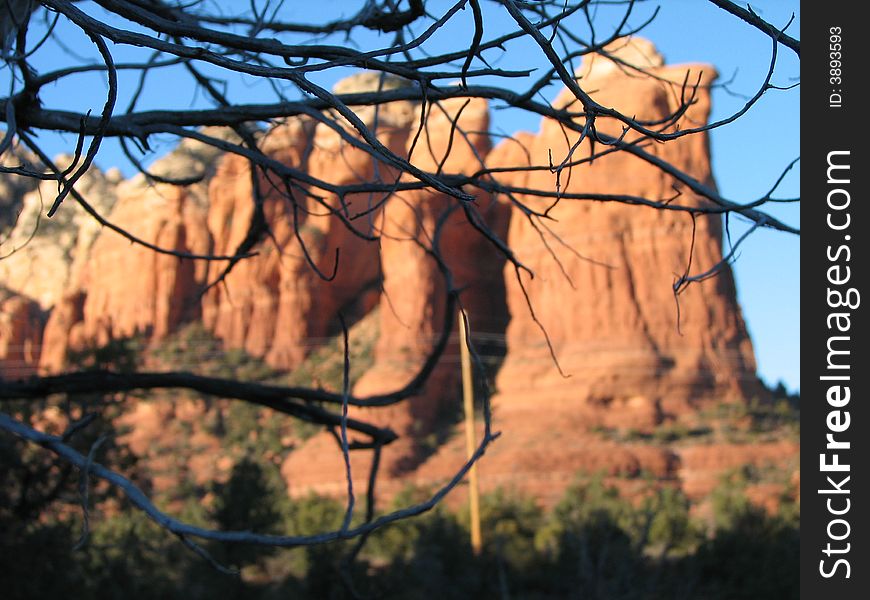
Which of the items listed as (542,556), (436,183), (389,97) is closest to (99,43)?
(436,183)

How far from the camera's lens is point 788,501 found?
3130cm

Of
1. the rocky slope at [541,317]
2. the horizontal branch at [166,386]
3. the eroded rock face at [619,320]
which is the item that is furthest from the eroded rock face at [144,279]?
the horizontal branch at [166,386]

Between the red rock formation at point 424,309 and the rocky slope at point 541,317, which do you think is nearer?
the rocky slope at point 541,317

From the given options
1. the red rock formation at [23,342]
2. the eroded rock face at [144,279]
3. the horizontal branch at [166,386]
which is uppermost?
the eroded rock face at [144,279]

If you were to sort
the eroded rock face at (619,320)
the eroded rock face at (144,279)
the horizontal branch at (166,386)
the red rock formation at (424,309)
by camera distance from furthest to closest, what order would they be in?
1. the eroded rock face at (144,279)
2. the red rock formation at (424,309)
3. the eroded rock face at (619,320)
4. the horizontal branch at (166,386)

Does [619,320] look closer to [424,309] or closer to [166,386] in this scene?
[424,309]

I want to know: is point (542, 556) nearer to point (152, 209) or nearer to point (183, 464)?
point (183, 464)

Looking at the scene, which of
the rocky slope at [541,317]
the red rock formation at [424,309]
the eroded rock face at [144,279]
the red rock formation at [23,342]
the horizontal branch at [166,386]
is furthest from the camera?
the eroded rock face at [144,279]

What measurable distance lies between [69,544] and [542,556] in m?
12.7

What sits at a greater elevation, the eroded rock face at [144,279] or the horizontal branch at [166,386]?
the eroded rock face at [144,279]

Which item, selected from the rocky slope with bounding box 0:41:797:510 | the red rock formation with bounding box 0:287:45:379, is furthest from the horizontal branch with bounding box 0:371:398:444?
the red rock formation with bounding box 0:287:45:379

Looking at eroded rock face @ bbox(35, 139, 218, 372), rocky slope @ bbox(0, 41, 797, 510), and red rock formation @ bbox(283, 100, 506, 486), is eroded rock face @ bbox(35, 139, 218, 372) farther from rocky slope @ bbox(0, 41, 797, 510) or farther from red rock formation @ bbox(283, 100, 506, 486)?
red rock formation @ bbox(283, 100, 506, 486)

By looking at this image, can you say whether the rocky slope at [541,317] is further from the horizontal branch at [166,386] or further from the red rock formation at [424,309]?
the horizontal branch at [166,386]

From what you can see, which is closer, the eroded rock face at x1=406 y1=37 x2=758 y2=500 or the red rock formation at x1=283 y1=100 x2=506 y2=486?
the eroded rock face at x1=406 y1=37 x2=758 y2=500
